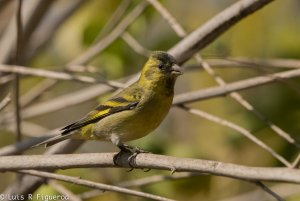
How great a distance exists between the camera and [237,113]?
15.5 feet

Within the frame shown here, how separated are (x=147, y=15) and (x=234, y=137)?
1.09m

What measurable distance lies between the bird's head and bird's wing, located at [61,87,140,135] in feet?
0.40

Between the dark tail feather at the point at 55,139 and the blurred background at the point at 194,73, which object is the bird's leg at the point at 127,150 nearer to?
the dark tail feather at the point at 55,139

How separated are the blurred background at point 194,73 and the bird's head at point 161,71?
0.22 m

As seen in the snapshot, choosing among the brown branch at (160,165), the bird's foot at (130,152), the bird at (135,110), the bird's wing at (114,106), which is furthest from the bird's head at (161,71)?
the brown branch at (160,165)

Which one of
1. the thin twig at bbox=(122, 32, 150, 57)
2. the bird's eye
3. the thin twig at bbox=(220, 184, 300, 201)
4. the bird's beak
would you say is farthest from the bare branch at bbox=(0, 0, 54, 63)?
the thin twig at bbox=(220, 184, 300, 201)

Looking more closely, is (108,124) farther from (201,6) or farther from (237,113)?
(201,6)

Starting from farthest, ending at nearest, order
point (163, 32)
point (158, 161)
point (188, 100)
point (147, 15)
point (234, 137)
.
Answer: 1. point (163, 32)
2. point (147, 15)
3. point (234, 137)
4. point (188, 100)
5. point (158, 161)

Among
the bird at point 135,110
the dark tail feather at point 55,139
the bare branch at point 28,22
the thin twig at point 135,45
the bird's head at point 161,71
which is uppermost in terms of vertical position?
the bare branch at point 28,22

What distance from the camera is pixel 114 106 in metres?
4.20

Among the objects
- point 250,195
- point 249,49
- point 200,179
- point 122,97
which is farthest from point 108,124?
point 249,49

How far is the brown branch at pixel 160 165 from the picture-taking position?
2.49m

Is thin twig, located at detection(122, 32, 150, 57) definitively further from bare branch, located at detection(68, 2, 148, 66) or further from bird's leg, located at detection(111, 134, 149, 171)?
bird's leg, located at detection(111, 134, 149, 171)

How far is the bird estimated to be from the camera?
13.1 ft
